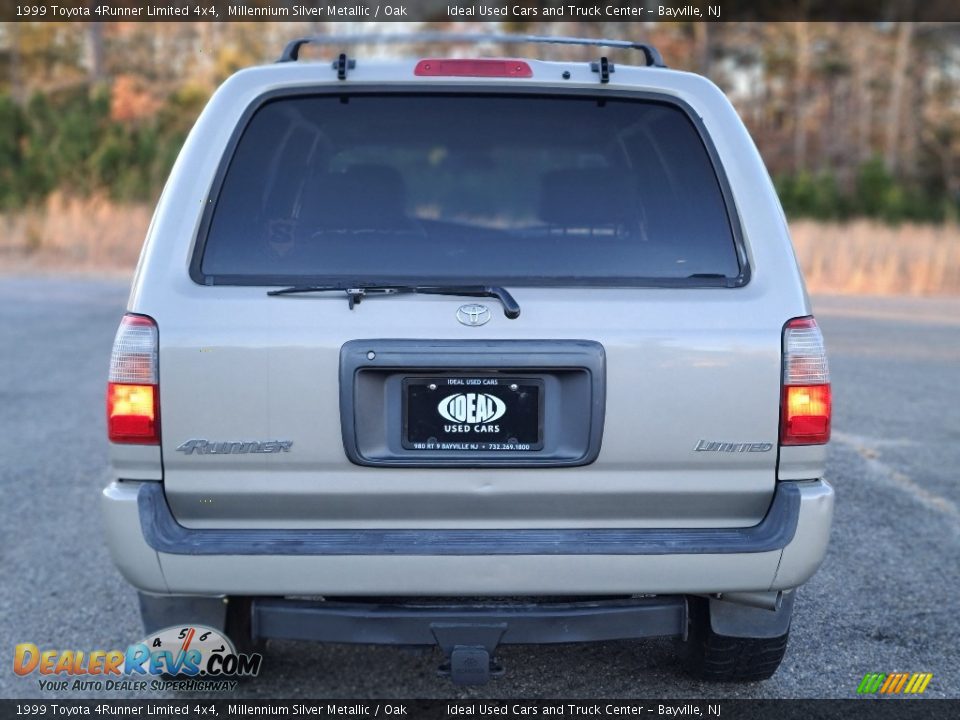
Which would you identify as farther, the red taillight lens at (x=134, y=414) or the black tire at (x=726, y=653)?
the black tire at (x=726, y=653)

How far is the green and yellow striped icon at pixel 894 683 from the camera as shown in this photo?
138 inches

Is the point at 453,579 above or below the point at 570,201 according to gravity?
below

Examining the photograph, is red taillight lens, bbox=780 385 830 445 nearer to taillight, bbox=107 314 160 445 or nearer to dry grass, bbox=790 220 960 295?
taillight, bbox=107 314 160 445

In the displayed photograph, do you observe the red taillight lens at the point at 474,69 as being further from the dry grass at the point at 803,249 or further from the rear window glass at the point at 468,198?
the dry grass at the point at 803,249

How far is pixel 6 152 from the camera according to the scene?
26312mm

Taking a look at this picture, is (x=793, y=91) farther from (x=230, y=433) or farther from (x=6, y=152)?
(x=230, y=433)

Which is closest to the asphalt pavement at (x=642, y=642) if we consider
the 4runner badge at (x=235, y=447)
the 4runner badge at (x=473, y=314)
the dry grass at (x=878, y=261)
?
the 4runner badge at (x=235, y=447)

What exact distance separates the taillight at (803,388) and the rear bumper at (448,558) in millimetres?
147

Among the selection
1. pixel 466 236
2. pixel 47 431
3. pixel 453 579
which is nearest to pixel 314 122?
pixel 466 236

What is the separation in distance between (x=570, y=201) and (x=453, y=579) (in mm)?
1280

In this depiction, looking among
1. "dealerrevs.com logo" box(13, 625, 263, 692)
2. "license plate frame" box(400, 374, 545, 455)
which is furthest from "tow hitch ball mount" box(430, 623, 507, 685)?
"dealerrevs.com logo" box(13, 625, 263, 692)

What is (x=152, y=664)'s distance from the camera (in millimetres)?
3322

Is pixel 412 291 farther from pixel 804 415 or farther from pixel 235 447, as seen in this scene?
pixel 804 415

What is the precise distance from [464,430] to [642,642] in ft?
5.03
